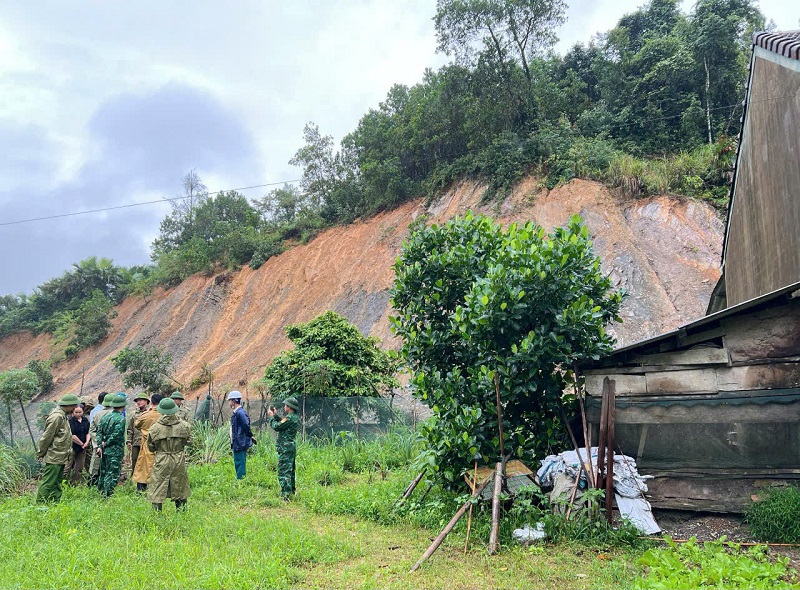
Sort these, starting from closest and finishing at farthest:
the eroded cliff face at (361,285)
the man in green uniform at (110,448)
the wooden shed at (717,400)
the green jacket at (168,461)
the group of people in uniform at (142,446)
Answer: the wooden shed at (717,400) → the green jacket at (168,461) → the group of people in uniform at (142,446) → the man in green uniform at (110,448) → the eroded cliff face at (361,285)

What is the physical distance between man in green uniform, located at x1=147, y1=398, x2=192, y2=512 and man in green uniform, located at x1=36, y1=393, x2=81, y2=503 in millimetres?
1735

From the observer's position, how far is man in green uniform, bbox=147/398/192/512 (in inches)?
275

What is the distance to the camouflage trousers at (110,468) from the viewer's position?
27.1 ft

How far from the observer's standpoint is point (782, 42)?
812 cm

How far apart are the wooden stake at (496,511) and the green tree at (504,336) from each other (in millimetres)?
652

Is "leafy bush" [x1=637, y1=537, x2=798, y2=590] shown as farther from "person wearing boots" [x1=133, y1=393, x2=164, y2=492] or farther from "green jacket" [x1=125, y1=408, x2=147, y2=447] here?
"green jacket" [x1=125, y1=408, x2=147, y2=447]

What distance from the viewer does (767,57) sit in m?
8.83

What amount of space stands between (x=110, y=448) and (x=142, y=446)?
0.48m

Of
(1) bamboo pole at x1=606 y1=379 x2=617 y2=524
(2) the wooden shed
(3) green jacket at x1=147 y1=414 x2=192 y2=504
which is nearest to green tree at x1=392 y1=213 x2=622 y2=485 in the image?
(2) the wooden shed

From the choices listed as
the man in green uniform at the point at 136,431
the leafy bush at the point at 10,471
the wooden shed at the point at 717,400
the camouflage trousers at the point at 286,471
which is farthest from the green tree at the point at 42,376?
the wooden shed at the point at 717,400

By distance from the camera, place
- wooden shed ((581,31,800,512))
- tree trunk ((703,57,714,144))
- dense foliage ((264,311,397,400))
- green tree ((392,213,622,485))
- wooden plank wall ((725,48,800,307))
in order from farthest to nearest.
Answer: tree trunk ((703,57,714,144)), dense foliage ((264,311,397,400)), wooden plank wall ((725,48,800,307)), green tree ((392,213,622,485)), wooden shed ((581,31,800,512))

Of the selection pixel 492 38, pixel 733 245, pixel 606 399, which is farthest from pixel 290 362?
pixel 492 38

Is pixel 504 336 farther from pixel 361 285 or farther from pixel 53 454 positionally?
pixel 361 285

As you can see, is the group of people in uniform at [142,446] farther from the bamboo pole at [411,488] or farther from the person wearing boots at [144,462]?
the bamboo pole at [411,488]
